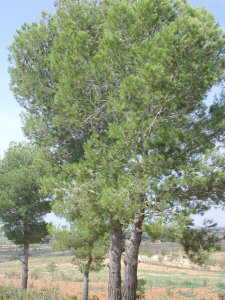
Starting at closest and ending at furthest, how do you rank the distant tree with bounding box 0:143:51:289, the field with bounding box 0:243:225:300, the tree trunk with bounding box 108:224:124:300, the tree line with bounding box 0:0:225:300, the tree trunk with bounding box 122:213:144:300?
the tree line with bounding box 0:0:225:300 → the tree trunk with bounding box 122:213:144:300 → the tree trunk with bounding box 108:224:124:300 → the distant tree with bounding box 0:143:51:289 → the field with bounding box 0:243:225:300

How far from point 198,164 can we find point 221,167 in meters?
0.70

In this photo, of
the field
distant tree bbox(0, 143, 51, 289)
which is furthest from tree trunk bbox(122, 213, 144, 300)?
distant tree bbox(0, 143, 51, 289)

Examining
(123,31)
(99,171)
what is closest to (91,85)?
(123,31)

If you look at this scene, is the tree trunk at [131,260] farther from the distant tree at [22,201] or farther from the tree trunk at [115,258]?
the distant tree at [22,201]

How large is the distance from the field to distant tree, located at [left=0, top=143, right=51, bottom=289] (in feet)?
11.7

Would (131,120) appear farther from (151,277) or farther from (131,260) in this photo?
(151,277)

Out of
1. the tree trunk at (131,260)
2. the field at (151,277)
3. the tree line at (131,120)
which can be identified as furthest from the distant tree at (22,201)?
the tree trunk at (131,260)

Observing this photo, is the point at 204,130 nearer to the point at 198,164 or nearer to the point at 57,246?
the point at 198,164

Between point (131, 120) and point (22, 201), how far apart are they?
13.3m

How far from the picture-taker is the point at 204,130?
451 inches

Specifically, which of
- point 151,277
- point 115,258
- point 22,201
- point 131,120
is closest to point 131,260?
point 115,258

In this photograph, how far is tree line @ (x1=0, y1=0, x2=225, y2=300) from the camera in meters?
10.4

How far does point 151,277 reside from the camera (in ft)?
137

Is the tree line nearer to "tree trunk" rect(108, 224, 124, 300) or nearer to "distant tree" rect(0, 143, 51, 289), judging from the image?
"tree trunk" rect(108, 224, 124, 300)
